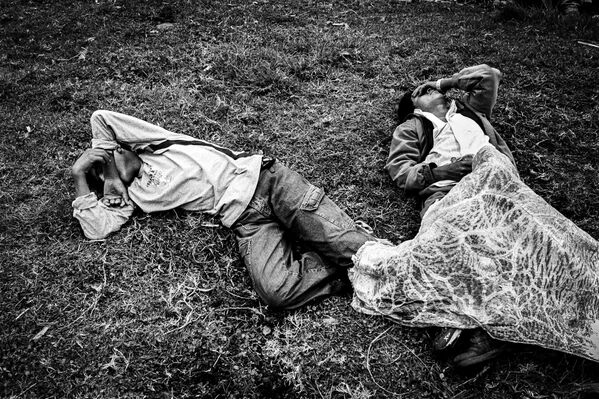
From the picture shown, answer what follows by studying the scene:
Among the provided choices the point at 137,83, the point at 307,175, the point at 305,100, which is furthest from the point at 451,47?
the point at 137,83

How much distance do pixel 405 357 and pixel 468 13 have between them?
560 cm

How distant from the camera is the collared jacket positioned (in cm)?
370

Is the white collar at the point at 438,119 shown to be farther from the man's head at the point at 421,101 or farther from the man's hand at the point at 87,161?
the man's hand at the point at 87,161

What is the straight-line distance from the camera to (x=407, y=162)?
373 centimetres

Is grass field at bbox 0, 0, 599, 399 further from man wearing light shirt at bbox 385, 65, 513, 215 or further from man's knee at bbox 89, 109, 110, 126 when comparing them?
man's knee at bbox 89, 109, 110, 126

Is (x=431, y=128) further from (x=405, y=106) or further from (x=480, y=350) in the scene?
(x=480, y=350)

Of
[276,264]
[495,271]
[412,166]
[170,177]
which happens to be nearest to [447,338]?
[495,271]

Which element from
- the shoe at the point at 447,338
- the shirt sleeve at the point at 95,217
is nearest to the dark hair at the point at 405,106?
the shoe at the point at 447,338

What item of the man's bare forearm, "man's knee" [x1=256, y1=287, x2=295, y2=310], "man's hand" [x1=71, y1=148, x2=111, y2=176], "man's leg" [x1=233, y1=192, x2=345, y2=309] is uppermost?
"man's hand" [x1=71, y1=148, x2=111, y2=176]

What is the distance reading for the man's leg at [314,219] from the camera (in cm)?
307

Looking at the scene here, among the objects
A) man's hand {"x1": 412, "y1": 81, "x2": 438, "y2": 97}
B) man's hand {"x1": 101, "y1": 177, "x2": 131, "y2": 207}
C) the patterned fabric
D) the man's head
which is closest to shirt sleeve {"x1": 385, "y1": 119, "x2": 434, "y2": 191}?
the man's head

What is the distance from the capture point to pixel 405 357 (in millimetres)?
2691

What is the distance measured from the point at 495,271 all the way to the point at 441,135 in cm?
165

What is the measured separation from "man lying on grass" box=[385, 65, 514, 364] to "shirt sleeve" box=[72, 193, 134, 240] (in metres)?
2.38
